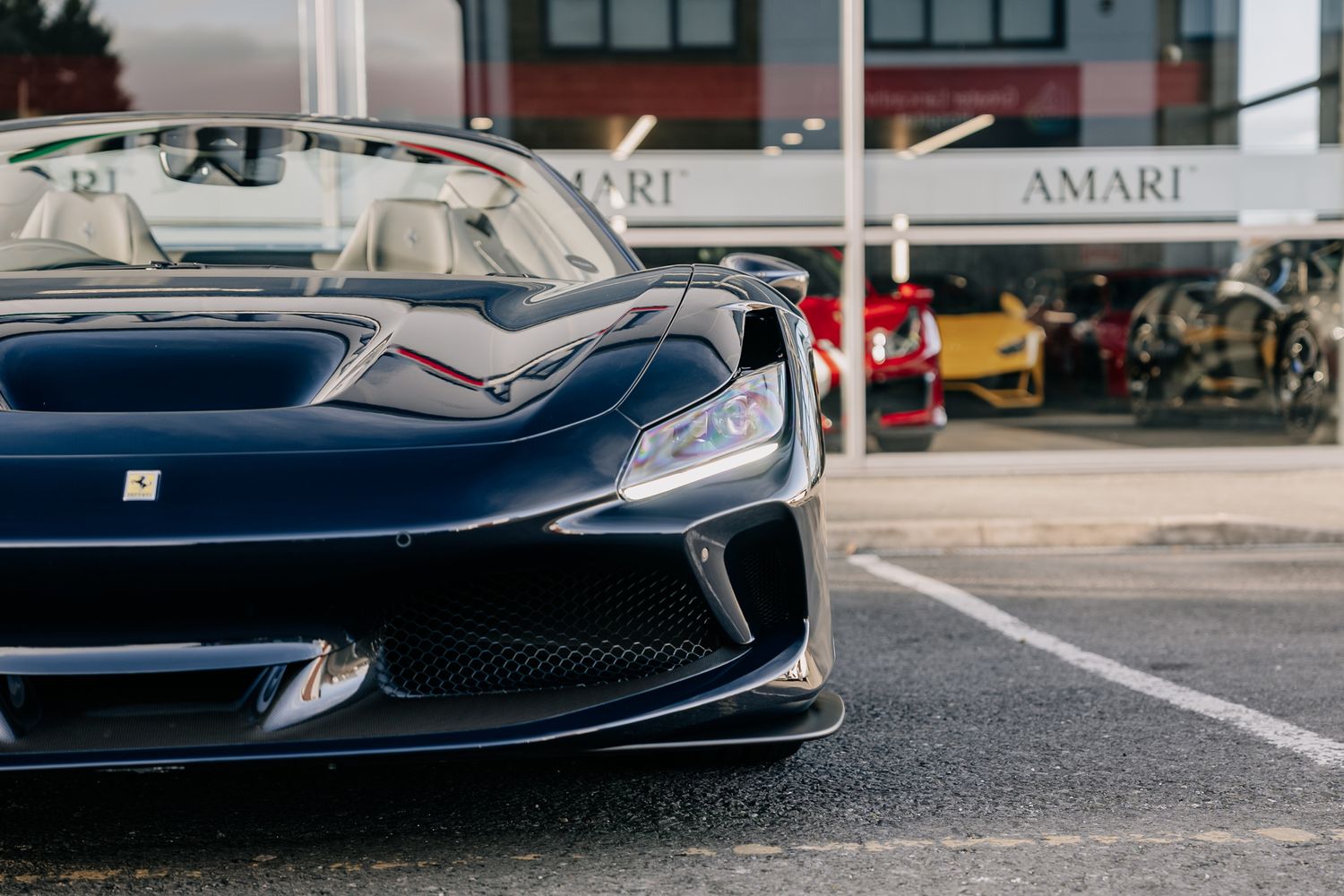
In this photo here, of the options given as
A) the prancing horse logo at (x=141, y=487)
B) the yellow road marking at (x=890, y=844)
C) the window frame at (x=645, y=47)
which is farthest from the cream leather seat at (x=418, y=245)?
the window frame at (x=645, y=47)

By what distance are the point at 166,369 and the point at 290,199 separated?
57.6 inches

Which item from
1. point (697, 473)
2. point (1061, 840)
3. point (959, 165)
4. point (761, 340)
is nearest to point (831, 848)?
point (1061, 840)

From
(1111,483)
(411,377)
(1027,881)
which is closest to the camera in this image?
(1027,881)

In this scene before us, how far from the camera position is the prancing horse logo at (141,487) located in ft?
6.53

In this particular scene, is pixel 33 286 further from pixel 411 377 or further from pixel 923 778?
pixel 923 778

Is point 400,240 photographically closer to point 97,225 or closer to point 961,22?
point 97,225

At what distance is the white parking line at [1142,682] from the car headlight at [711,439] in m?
1.37

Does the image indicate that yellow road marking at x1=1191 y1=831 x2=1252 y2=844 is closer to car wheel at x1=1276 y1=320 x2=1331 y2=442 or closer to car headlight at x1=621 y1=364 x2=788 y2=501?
car headlight at x1=621 y1=364 x2=788 y2=501

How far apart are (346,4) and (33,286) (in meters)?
7.02

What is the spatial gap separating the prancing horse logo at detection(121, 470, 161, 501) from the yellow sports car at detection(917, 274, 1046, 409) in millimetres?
7793

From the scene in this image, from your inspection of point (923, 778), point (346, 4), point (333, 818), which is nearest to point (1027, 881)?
point (923, 778)

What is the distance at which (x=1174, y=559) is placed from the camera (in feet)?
20.6

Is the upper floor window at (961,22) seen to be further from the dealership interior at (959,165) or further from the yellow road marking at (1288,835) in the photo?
the yellow road marking at (1288,835)

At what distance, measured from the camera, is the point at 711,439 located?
219 cm
